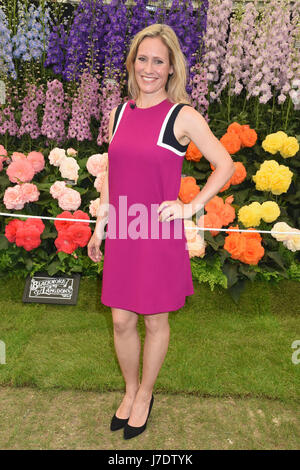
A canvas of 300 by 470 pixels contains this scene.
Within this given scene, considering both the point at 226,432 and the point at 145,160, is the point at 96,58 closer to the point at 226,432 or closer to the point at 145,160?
the point at 145,160

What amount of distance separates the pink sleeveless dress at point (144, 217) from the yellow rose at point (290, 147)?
179cm

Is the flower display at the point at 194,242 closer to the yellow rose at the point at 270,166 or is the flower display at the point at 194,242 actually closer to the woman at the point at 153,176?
the yellow rose at the point at 270,166

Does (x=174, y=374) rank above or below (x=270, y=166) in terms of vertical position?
below

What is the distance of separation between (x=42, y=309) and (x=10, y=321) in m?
0.23

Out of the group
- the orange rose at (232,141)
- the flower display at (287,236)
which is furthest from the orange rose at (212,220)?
the orange rose at (232,141)

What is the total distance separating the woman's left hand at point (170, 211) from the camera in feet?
6.38

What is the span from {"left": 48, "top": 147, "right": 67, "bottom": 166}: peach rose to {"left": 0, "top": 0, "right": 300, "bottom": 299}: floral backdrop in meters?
0.01

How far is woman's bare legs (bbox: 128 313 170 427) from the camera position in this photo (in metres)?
2.20

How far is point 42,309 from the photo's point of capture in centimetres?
339

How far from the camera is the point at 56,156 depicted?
3.60 metres

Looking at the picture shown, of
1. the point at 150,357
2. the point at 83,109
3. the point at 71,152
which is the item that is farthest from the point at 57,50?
the point at 150,357

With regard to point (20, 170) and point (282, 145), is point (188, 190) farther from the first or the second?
point (20, 170)

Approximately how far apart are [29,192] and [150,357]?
5.41 feet

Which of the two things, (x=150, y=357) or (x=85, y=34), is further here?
(x=85, y=34)
